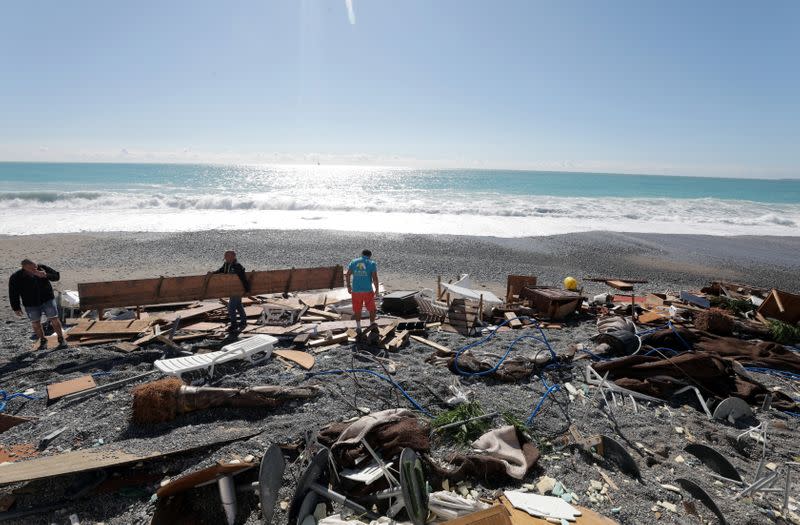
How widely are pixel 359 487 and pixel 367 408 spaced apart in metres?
1.60

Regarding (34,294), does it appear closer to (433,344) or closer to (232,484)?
(232,484)

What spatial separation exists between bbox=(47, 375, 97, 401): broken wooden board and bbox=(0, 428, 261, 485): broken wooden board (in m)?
1.88

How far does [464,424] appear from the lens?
5332 millimetres

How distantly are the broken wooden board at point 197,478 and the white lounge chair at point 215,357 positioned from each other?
2818mm

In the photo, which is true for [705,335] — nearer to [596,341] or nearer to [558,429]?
[596,341]

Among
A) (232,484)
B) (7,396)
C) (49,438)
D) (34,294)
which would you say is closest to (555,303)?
(232,484)

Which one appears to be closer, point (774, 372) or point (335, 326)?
point (774, 372)

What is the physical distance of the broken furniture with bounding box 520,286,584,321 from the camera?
33.8 feet

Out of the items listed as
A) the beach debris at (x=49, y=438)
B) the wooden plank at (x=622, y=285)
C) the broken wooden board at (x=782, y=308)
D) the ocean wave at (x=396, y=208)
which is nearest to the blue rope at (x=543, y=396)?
the beach debris at (x=49, y=438)

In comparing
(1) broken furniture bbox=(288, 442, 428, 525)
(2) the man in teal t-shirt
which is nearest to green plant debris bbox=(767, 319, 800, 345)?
(2) the man in teal t-shirt

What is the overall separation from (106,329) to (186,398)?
4.59m

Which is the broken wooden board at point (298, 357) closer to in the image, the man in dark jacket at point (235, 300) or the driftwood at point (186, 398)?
the driftwood at point (186, 398)

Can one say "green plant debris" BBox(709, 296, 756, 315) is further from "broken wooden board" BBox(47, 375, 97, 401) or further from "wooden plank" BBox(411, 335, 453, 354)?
"broken wooden board" BBox(47, 375, 97, 401)

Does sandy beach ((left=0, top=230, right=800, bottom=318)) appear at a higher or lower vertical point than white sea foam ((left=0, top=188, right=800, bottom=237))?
lower
